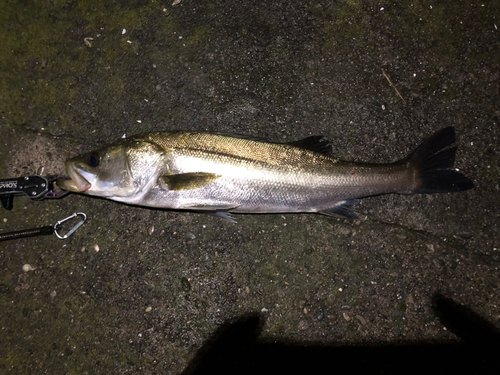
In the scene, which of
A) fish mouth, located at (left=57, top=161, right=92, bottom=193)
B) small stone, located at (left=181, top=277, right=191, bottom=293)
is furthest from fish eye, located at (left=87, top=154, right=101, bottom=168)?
small stone, located at (left=181, top=277, right=191, bottom=293)

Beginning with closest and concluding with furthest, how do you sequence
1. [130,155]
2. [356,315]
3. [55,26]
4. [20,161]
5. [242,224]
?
[130,155] < [356,315] < [242,224] < [20,161] < [55,26]

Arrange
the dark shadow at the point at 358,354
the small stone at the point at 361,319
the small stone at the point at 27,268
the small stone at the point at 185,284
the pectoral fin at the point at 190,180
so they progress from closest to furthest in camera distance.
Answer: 1. the pectoral fin at the point at 190,180
2. the dark shadow at the point at 358,354
3. the small stone at the point at 361,319
4. the small stone at the point at 185,284
5. the small stone at the point at 27,268

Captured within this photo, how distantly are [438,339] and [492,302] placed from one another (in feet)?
Result: 2.08

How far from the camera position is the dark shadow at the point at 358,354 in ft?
8.29

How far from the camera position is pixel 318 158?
2.51 metres

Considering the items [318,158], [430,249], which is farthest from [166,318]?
[430,249]

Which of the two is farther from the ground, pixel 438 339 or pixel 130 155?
pixel 130 155

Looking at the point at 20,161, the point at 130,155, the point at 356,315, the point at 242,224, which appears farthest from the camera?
the point at 20,161

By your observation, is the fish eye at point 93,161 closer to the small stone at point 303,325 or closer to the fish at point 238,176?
the fish at point 238,176

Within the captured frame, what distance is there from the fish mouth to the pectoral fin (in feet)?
2.61

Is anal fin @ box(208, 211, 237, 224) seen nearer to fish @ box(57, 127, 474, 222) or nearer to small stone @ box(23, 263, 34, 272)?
fish @ box(57, 127, 474, 222)

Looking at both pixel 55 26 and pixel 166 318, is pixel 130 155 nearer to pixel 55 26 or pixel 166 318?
pixel 166 318

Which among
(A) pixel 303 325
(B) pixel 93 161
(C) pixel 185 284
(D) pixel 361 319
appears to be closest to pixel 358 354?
(D) pixel 361 319

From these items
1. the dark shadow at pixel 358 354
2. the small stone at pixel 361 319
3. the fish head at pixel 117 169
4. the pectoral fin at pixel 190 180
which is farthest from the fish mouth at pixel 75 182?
the small stone at pixel 361 319
